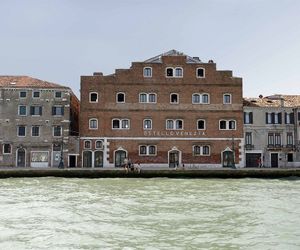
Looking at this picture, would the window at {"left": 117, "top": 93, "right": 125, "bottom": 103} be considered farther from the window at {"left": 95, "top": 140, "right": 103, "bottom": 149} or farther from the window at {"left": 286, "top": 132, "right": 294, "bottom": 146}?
the window at {"left": 286, "top": 132, "right": 294, "bottom": 146}

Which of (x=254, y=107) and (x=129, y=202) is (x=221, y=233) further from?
(x=254, y=107)

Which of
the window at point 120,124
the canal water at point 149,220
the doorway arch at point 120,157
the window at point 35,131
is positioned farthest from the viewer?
the window at point 120,124

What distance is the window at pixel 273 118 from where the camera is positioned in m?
42.2

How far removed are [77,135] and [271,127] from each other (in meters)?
19.3

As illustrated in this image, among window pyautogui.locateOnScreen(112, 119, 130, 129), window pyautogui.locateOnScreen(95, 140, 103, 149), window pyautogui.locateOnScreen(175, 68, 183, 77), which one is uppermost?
window pyautogui.locateOnScreen(175, 68, 183, 77)

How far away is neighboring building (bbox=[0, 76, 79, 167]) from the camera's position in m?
40.2

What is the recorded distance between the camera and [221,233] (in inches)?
483

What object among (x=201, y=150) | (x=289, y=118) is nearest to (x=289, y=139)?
(x=289, y=118)

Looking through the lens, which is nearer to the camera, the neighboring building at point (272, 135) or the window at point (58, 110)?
the window at point (58, 110)

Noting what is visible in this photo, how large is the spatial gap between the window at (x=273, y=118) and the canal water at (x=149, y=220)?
21.2 metres

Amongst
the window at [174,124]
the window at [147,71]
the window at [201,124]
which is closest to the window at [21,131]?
the window at [147,71]

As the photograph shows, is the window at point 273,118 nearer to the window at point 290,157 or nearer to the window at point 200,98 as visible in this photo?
the window at point 290,157

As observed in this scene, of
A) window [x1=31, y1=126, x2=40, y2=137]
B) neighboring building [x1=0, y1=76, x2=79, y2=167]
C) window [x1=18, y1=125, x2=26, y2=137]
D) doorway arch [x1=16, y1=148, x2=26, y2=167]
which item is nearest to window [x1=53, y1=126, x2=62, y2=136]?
neighboring building [x1=0, y1=76, x2=79, y2=167]

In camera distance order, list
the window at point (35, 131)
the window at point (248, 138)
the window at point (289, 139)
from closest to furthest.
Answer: the window at point (35, 131)
the window at point (248, 138)
the window at point (289, 139)
